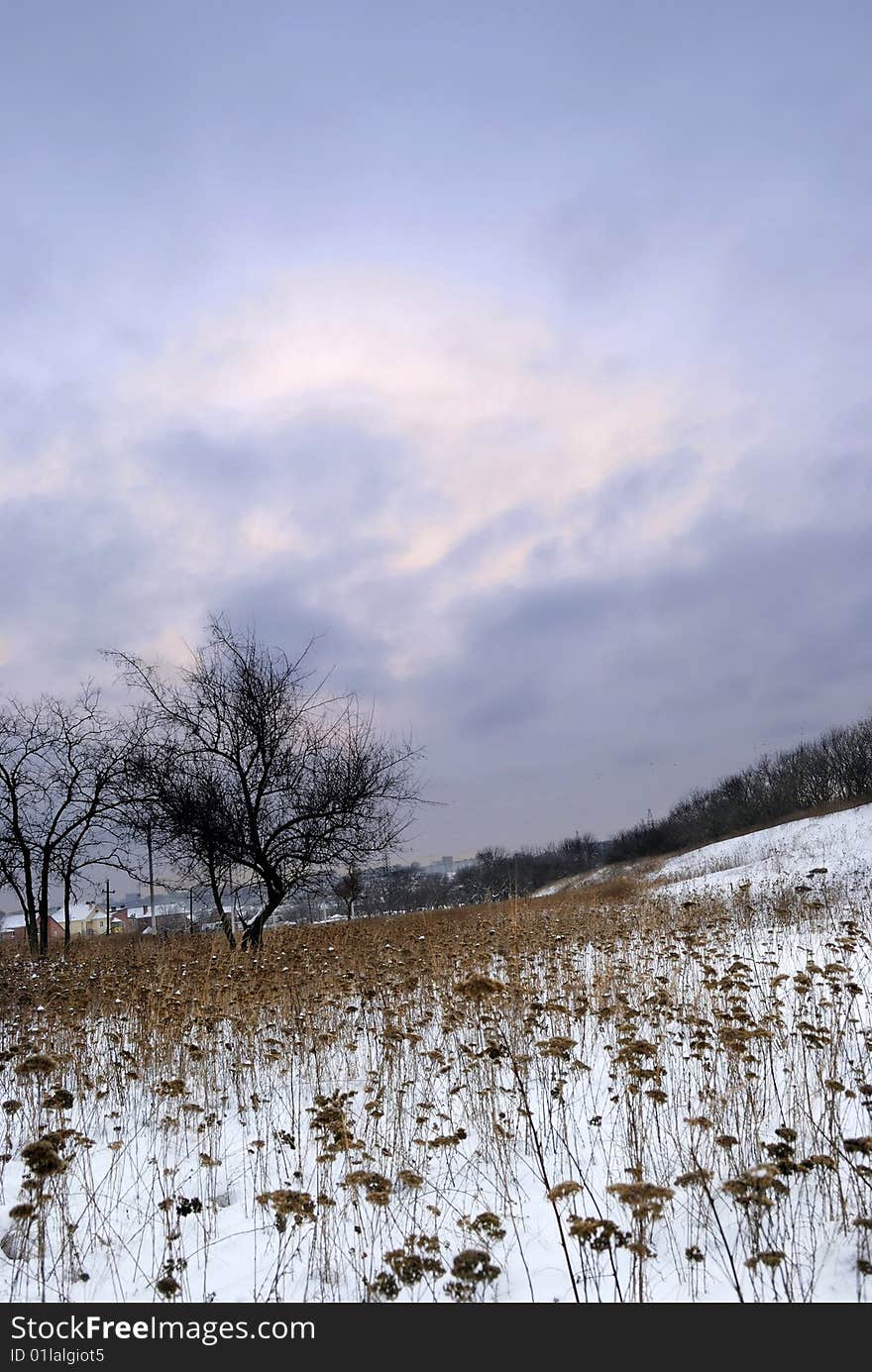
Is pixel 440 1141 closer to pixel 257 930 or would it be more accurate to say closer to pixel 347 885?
pixel 257 930

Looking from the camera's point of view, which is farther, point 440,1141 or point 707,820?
point 707,820

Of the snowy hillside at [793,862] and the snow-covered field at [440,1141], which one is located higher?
the snowy hillside at [793,862]

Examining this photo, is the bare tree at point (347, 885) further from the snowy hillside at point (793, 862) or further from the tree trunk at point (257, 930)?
the snowy hillside at point (793, 862)

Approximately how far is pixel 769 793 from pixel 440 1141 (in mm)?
80780

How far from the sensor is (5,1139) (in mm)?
5383

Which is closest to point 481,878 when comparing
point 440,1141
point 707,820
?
point 707,820

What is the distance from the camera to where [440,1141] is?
13.7 ft

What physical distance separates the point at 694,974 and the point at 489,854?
94203 mm

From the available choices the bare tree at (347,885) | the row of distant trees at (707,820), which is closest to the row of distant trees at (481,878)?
the row of distant trees at (707,820)

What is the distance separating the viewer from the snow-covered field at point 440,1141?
354 cm

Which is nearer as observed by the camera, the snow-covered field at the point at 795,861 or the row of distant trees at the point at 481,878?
the snow-covered field at the point at 795,861

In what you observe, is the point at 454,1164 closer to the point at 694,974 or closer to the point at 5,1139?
the point at 5,1139

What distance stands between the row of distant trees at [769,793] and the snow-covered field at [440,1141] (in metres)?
54.6
